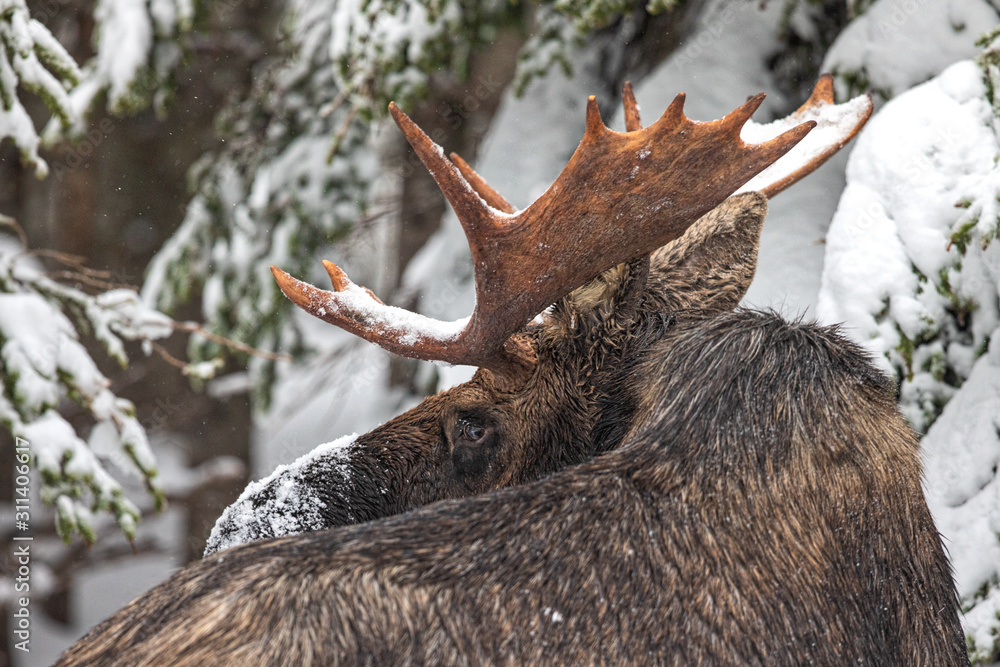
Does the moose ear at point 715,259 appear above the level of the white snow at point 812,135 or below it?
below

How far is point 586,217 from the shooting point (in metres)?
2.19

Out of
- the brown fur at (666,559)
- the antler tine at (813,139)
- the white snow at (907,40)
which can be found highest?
the white snow at (907,40)

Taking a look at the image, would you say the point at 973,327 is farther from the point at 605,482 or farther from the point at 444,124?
the point at 444,124

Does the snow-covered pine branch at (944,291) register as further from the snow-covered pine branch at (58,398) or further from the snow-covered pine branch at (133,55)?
the snow-covered pine branch at (133,55)

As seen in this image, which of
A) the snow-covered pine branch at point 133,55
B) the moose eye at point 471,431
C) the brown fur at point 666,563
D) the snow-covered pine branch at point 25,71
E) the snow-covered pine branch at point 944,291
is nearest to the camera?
the brown fur at point 666,563

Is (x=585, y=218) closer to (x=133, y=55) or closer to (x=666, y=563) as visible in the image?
(x=666, y=563)

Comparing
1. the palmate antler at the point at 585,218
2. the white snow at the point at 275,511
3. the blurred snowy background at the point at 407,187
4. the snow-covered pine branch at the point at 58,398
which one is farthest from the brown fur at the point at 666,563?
the snow-covered pine branch at the point at 58,398

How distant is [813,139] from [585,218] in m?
1.30

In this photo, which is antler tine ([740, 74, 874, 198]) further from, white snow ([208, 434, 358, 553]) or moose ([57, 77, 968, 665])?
white snow ([208, 434, 358, 553])

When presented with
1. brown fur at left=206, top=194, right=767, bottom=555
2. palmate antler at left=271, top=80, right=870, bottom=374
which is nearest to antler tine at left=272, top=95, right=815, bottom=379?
palmate antler at left=271, top=80, right=870, bottom=374

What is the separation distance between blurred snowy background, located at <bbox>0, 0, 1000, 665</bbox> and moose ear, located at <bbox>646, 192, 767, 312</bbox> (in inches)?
21.0

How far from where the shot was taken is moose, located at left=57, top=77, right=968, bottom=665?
1.62m

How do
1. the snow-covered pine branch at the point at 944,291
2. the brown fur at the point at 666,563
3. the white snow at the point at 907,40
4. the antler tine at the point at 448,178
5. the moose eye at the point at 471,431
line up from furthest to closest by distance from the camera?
the white snow at the point at 907,40 < the snow-covered pine branch at the point at 944,291 < the moose eye at the point at 471,431 < the antler tine at the point at 448,178 < the brown fur at the point at 666,563

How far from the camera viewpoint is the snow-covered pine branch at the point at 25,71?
3480mm
